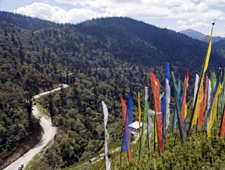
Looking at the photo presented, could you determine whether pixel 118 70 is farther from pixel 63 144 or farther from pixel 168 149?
pixel 168 149

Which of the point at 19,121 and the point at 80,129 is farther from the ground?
the point at 19,121

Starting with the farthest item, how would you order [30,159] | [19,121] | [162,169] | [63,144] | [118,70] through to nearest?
[118,70] < [19,121] < [63,144] < [30,159] < [162,169]

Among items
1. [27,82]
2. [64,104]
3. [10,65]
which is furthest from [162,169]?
[10,65]

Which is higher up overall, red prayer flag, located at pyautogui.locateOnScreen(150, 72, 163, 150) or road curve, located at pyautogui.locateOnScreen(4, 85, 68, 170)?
red prayer flag, located at pyautogui.locateOnScreen(150, 72, 163, 150)

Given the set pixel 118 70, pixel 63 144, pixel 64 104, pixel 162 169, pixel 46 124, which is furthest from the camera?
pixel 118 70

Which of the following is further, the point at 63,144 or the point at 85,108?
the point at 85,108

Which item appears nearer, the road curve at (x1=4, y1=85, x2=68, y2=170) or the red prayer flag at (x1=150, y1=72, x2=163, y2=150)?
the red prayer flag at (x1=150, y1=72, x2=163, y2=150)

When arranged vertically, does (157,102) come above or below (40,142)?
above

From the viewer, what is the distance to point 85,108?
205ft

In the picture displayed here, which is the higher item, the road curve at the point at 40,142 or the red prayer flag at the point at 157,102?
the red prayer flag at the point at 157,102

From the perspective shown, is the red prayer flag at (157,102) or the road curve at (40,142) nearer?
the red prayer flag at (157,102)

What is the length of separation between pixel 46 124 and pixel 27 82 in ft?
73.2

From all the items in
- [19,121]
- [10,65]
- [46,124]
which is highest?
[10,65]

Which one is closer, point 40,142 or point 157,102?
point 157,102
